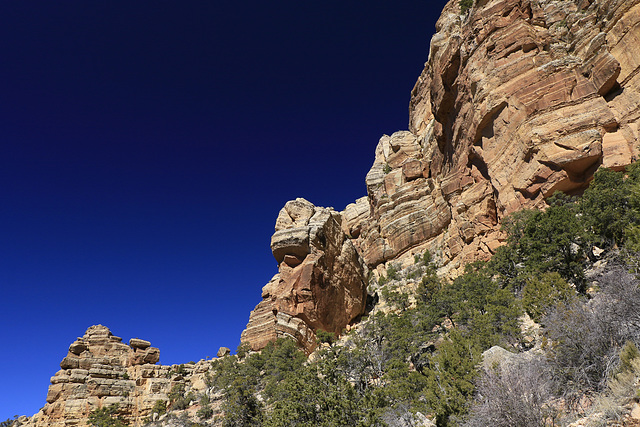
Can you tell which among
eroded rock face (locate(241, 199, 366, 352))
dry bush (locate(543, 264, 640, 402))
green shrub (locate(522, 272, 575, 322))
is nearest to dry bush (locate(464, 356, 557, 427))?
dry bush (locate(543, 264, 640, 402))

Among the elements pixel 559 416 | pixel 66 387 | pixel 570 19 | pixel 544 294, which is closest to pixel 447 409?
pixel 559 416

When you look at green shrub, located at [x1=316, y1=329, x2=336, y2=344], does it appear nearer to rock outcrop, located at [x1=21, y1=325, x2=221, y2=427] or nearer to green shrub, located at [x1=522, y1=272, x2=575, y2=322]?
rock outcrop, located at [x1=21, y1=325, x2=221, y2=427]

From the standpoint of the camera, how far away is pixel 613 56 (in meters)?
31.0

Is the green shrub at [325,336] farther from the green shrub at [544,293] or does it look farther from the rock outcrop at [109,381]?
the green shrub at [544,293]

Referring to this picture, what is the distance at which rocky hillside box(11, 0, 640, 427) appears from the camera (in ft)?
101

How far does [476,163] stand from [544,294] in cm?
3063

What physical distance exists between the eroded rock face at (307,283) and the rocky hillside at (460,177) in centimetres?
18

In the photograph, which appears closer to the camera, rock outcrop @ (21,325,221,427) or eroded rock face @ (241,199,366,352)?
rock outcrop @ (21,325,221,427)

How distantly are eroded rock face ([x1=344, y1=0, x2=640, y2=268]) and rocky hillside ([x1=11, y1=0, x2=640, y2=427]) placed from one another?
0.42ft

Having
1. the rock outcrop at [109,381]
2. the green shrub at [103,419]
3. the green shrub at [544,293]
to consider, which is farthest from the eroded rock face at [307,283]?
the green shrub at [544,293]

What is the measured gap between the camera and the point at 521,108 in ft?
114

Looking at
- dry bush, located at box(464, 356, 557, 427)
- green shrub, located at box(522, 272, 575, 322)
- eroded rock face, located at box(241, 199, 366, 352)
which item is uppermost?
eroded rock face, located at box(241, 199, 366, 352)

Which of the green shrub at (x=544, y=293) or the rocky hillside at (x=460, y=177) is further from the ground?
the rocky hillside at (x=460, y=177)

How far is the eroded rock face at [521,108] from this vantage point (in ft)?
98.8
